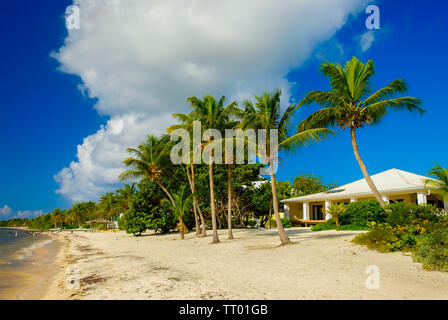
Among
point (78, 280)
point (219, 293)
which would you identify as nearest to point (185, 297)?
point (219, 293)

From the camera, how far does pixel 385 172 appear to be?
84.0ft

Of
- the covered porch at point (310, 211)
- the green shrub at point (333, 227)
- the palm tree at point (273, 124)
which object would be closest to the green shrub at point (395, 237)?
the palm tree at point (273, 124)

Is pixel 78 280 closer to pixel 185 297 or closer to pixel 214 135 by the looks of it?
pixel 185 297

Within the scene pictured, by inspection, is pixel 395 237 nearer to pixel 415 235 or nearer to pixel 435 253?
pixel 415 235

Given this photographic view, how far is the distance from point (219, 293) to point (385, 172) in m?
24.5

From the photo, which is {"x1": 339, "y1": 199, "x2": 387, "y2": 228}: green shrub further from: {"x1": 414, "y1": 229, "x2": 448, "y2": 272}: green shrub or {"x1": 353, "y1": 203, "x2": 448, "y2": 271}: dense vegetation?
{"x1": 414, "y1": 229, "x2": 448, "y2": 272}: green shrub

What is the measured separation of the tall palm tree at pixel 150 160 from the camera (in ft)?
79.7

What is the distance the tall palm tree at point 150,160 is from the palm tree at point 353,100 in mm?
13941

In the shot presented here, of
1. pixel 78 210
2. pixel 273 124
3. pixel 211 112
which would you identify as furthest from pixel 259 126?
pixel 78 210

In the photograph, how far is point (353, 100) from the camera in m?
14.4

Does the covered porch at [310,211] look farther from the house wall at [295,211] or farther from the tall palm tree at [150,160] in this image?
the tall palm tree at [150,160]

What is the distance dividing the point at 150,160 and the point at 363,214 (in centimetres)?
1688

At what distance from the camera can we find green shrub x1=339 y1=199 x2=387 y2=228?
17656 mm
